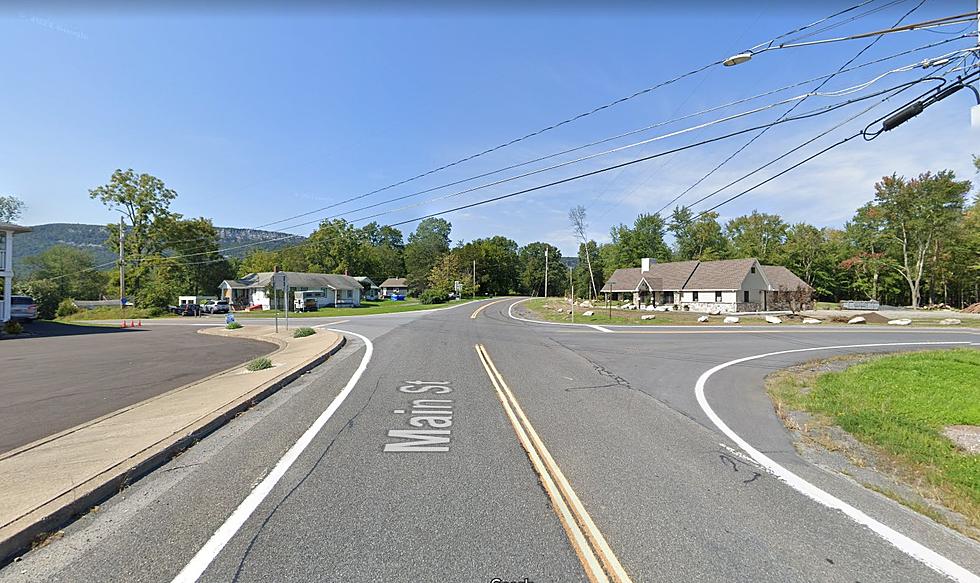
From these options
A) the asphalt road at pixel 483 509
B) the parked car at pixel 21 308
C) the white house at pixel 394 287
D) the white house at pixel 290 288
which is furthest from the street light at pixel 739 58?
the white house at pixel 394 287

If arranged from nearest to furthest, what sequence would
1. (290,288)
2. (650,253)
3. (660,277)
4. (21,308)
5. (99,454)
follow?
(99,454) < (21,308) < (660,277) < (290,288) < (650,253)

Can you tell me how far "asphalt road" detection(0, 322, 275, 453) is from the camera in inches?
281

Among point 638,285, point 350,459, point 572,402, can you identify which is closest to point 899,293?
point 638,285

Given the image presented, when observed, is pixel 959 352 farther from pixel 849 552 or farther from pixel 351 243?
pixel 351 243

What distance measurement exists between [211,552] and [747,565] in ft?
12.9

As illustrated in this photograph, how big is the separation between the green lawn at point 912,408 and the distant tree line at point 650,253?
25.9 metres

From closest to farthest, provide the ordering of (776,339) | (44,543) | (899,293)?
(44,543) → (776,339) → (899,293)

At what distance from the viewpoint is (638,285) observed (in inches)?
2365

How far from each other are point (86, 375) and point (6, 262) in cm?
2563

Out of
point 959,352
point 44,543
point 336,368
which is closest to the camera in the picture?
point 44,543

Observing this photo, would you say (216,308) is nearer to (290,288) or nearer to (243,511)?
(290,288)

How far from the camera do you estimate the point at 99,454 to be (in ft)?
→ 16.8

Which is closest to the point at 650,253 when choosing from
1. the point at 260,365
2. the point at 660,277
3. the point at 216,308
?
the point at 660,277

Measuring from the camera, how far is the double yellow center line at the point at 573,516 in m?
3.10
